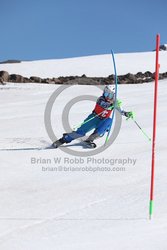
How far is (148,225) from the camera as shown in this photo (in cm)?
364

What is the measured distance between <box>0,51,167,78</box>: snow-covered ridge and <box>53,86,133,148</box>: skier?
17232mm

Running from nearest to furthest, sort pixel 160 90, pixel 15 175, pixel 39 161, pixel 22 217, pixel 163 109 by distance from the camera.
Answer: pixel 22 217 < pixel 15 175 < pixel 39 161 < pixel 163 109 < pixel 160 90

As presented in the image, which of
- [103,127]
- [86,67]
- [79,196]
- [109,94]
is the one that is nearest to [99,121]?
[103,127]

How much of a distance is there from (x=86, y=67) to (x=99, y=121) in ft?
66.8

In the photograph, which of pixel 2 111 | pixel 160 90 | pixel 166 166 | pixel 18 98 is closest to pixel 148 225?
pixel 166 166

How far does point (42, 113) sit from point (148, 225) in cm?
729

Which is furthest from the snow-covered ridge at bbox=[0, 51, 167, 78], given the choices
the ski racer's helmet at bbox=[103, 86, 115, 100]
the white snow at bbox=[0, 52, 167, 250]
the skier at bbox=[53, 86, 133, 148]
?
the ski racer's helmet at bbox=[103, 86, 115, 100]

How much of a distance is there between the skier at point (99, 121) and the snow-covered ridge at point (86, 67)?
17.2m

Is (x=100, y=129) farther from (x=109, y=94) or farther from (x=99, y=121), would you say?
(x=109, y=94)

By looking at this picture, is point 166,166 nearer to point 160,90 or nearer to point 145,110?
point 145,110

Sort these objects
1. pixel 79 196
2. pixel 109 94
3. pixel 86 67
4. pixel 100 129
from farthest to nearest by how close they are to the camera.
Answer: pixel 86 67
pixel 100 129
pixel 109 94
pixel 79 196

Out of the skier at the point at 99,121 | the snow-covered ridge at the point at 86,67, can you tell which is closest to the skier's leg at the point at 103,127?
the skier at the point at 99,121

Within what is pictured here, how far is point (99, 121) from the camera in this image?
709 centimetres

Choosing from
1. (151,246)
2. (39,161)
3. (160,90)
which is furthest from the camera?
(160,90)
